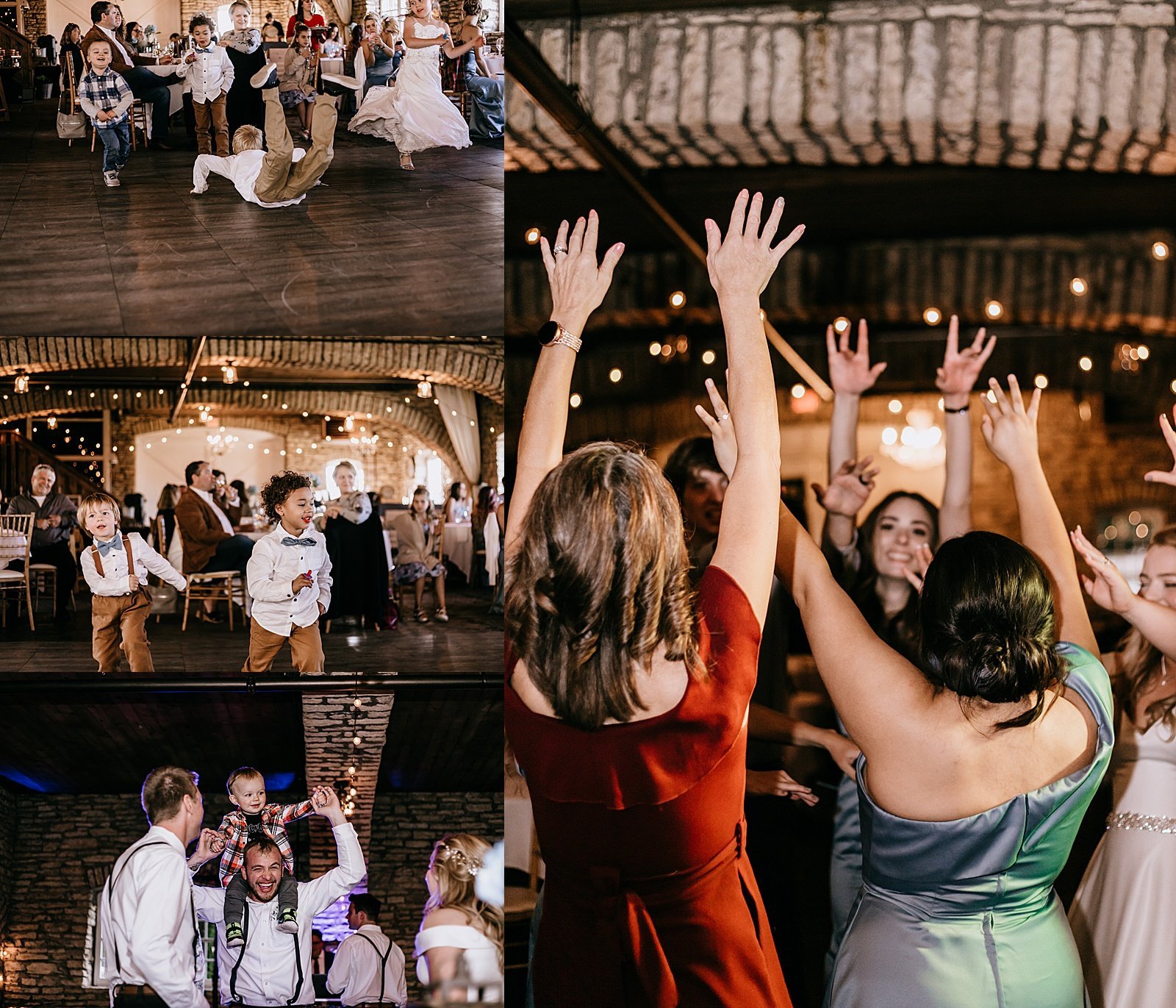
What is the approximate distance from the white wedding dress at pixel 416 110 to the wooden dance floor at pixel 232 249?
6 centimetres

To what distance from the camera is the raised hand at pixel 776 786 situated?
10.7 ft

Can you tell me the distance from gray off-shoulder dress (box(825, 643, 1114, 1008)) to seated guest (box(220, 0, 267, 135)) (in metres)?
2.80

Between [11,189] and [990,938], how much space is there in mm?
3677

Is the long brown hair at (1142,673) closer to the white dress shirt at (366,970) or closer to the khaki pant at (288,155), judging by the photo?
the white dress shirt at (366,970)

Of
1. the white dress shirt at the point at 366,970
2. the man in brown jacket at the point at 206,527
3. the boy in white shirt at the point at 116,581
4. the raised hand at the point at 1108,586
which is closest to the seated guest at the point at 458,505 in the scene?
the man in brown jacket at the point at 206,527

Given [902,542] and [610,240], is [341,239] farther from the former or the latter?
[902,542]

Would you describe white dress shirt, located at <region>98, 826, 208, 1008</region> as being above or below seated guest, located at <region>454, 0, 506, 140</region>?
below

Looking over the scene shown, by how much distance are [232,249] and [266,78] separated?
1.92 ft

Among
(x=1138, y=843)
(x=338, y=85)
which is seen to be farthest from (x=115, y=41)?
(x=1138, y=843)

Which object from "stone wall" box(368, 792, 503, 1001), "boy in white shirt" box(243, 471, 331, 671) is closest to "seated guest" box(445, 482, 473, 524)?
"boy in white shirt" box(243, 471, 331, 671)

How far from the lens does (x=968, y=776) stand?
219 centimetres

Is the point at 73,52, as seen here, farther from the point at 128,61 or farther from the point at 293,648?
the point at 293,648

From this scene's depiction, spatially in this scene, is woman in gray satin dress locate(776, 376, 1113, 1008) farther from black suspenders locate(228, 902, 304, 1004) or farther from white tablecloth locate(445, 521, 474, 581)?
black suspenders locate(228, 902, 304, 1004)

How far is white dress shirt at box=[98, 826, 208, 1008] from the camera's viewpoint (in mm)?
3373
